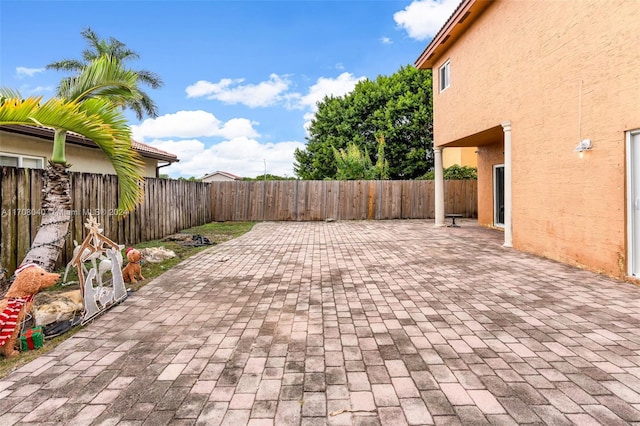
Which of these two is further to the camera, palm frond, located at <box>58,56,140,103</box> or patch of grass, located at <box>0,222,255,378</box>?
palm frond, located at <box>58,56,140,103</box>

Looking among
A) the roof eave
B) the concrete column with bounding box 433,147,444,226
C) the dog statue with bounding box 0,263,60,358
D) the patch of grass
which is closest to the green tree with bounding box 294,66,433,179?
the roof eave

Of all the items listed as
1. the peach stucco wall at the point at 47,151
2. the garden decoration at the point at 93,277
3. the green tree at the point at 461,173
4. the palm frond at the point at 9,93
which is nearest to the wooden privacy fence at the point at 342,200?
the green tree at the point at 461,173

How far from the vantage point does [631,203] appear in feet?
15.2

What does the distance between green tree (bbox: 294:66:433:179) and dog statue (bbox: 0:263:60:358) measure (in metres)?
20.6

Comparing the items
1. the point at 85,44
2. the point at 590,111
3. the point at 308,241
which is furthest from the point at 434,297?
the point at 85,44

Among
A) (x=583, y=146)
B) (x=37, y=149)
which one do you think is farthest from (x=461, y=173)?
(x=37, y=149)

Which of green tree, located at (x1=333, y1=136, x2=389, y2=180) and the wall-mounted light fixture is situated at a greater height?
green tree, located at (x1=333, y1=136, x2=389, y2=180)

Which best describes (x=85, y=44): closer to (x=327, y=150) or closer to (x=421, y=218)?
(x=327, y=150)

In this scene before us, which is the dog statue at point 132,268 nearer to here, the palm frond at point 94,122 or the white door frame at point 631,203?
the palm frond at point 94,122

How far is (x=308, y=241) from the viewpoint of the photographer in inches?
356

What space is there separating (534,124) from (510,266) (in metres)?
2.90

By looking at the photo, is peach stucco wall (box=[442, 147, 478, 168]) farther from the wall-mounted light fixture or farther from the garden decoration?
the garden decoration

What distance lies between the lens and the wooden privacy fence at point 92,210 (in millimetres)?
4902

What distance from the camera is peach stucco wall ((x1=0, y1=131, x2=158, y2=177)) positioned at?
25.4 ft
